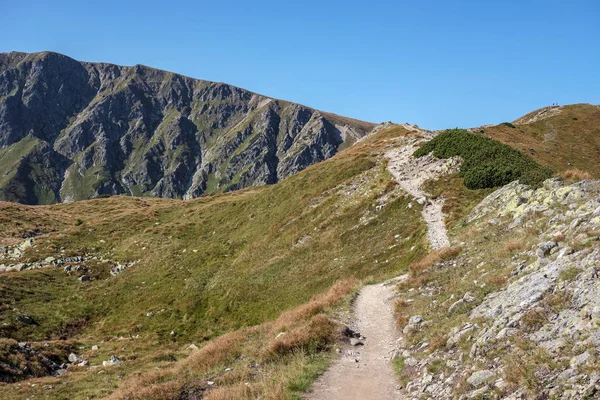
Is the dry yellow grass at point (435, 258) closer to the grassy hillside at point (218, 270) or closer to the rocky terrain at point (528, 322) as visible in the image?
the rocky terrain at point (528, 322)

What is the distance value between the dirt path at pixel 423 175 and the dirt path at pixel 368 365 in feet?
30.3

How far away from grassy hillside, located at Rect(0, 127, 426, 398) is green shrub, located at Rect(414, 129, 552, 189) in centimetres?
691

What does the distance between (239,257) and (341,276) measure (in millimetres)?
17052

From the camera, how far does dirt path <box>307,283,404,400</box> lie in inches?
536

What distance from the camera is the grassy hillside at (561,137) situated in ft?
217

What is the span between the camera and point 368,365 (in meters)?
16.1

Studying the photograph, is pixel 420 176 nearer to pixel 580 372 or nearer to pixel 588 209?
pixel 588 209

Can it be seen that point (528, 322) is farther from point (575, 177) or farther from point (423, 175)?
point (423, 175)

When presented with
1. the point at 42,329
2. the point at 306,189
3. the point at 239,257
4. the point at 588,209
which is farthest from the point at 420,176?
the point at 42,329

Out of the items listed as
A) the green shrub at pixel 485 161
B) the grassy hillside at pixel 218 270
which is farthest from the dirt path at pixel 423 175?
the green shrub at pixel 485 161

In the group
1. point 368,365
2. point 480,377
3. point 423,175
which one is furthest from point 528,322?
point 423,175

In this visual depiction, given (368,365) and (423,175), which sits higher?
(423,175)

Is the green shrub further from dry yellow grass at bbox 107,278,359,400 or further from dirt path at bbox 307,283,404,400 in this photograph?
dry yellow grass at bbox 107,278,359,400

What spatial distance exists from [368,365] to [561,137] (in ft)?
288
